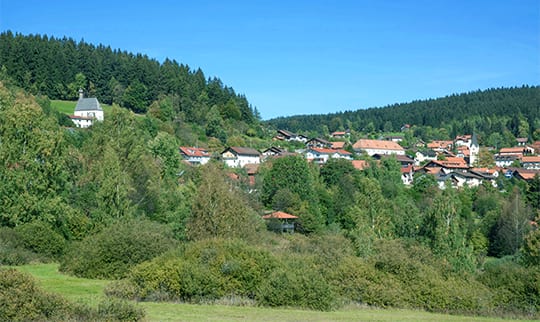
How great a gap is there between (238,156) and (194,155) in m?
7.23

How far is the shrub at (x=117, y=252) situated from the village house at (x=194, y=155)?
52.7 meters

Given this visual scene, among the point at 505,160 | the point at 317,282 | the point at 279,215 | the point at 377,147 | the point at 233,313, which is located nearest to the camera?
the point at 233,313

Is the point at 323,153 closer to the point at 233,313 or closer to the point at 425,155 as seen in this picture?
the point at 425,155

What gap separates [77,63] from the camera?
10612 centimetres

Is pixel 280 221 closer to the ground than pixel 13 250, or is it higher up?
closer to the ground

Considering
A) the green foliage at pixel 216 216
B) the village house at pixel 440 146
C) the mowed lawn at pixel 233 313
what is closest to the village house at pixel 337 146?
the village house at pixel 440 146

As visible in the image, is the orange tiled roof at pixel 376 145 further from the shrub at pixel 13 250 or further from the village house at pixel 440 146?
the shrub at pixel 13 250

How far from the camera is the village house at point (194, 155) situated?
3152 inches

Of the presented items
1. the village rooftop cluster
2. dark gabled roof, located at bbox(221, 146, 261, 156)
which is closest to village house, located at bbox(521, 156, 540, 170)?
the village rooftop cluster

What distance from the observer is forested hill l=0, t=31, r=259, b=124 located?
97.6 metres

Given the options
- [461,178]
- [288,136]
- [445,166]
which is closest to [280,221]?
[461,178]

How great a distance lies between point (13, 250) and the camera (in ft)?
92.1

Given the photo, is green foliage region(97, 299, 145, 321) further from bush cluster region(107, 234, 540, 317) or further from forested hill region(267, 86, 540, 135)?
forested hill region(267, 86, 540, 135)

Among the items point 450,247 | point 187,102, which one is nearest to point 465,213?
point 450,247
